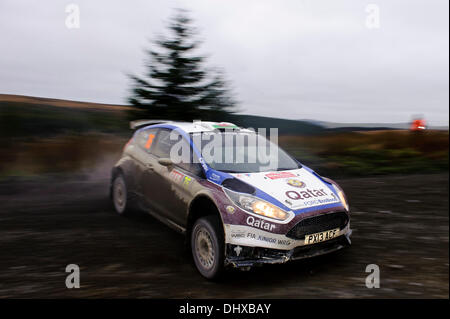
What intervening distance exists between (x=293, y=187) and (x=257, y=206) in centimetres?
60

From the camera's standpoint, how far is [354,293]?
372cm

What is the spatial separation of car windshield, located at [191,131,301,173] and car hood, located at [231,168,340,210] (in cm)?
21

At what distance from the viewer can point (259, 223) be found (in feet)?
12.6

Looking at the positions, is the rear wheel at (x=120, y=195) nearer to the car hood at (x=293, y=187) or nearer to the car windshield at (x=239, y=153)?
the car windshield at (x=239, y=153)

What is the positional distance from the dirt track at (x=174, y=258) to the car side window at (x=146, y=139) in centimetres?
127

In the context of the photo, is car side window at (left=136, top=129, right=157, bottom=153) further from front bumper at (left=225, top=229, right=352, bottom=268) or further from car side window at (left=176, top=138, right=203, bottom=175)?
front bumper at (left=225, top=229, right=352, bottom=268)

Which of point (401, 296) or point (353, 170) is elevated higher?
point (353, 170)

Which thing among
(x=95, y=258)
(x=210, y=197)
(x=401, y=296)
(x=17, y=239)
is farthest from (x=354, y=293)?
(x=17, y=239)

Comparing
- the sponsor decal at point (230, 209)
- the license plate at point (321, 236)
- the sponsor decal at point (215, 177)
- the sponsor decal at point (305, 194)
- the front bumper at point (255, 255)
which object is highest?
the sponsor decal at point (215, 177)

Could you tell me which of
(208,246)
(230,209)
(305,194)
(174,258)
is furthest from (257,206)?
(174,258)

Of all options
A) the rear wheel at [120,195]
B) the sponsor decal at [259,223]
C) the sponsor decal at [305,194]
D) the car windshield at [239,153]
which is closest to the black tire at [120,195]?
the rear wheel at [120,195]

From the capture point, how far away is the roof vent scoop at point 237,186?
13.5 ft
